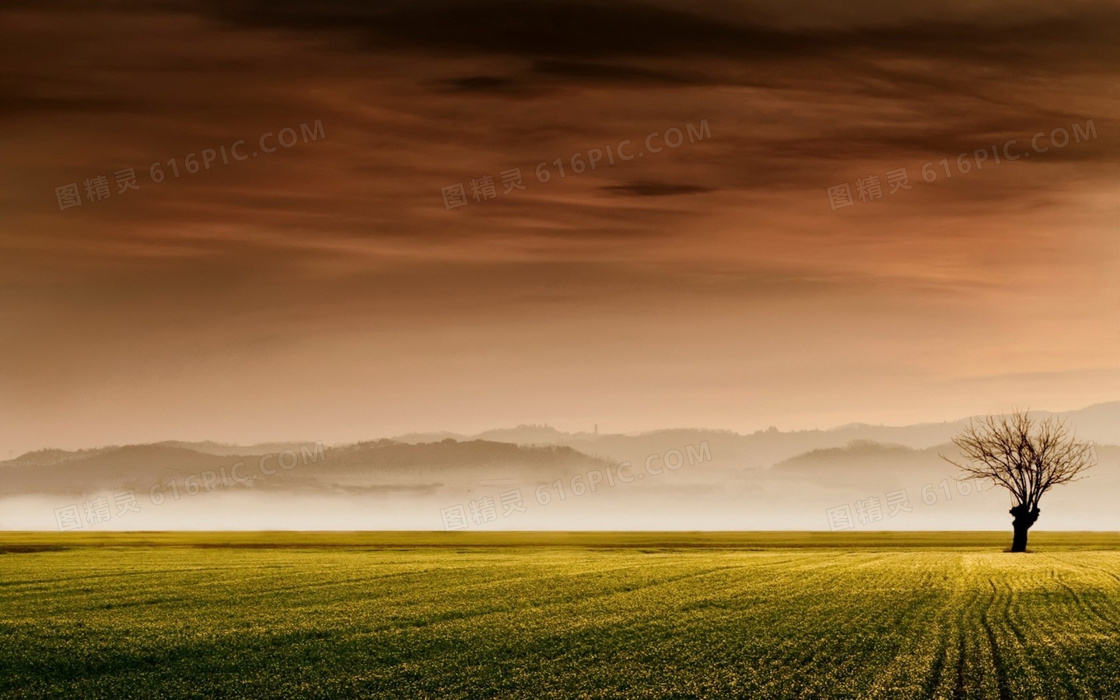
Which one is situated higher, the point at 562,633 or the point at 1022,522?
the point at 1022,522

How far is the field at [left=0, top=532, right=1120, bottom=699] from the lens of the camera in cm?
2344

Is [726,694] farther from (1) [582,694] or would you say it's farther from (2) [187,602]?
(2) [187,602]

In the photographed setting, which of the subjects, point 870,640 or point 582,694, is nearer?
point 582,694

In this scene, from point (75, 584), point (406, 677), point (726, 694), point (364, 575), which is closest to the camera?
point (726, 694)

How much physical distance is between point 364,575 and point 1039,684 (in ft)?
127

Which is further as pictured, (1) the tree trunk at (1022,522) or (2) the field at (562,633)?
(1) the tree trunk at (1022,522)

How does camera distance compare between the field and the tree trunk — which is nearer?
the field

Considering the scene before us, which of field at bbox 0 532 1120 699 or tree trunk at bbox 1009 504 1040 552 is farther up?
tree trunk at bbox 1009 504 1040 552

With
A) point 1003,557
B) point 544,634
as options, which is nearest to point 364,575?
point 544,634

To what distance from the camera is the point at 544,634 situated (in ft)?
103

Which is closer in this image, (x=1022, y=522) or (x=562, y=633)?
(x=562, y=633)

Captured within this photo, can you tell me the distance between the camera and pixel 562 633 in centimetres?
3156

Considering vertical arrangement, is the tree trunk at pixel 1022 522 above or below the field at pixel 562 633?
above

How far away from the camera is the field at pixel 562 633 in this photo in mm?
23438
